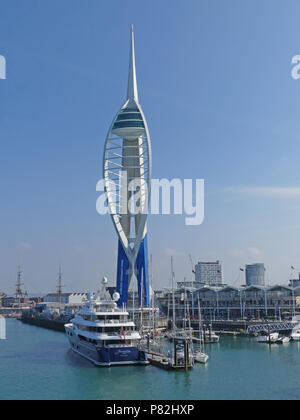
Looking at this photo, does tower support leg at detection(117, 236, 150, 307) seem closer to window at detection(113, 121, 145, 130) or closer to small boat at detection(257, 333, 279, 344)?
window at detection(113, 121, 145, 130)

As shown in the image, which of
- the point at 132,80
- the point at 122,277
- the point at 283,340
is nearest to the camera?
the point at 283,340

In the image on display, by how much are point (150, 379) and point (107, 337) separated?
5.96 m

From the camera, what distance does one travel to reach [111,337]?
37.1 m

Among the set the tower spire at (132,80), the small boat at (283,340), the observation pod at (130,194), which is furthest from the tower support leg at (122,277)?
the small boat at (283,340)

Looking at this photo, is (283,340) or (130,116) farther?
(130,116)

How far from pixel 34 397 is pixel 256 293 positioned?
192ft

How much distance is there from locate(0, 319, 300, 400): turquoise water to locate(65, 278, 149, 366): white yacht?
2.59 ft

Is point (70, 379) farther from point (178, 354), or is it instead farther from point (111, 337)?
point (178, 354)

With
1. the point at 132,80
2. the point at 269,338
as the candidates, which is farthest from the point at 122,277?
the point at 132,80

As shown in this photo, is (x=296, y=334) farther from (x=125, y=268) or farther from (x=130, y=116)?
(x=130, y=116)

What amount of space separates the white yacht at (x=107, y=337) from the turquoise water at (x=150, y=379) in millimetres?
789

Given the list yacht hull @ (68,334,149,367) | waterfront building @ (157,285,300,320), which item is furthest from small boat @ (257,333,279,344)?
yacht hull @ (68,334,149,367)

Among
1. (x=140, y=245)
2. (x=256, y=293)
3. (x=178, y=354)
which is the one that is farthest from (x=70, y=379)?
(x=256, y=293)

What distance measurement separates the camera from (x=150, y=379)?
32438mm
